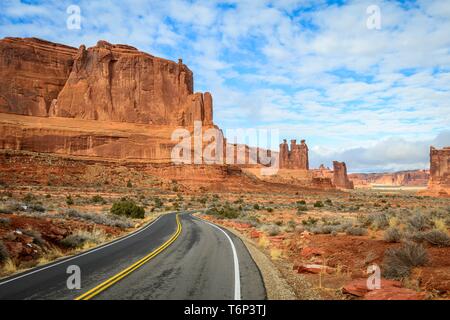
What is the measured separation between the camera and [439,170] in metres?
110

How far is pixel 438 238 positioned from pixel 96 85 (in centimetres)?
10938

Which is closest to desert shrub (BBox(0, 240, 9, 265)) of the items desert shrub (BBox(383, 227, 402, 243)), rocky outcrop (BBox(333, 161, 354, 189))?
desert shrub (BBox(383, 227, 402, 243))

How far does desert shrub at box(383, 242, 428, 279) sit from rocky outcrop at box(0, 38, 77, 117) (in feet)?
365

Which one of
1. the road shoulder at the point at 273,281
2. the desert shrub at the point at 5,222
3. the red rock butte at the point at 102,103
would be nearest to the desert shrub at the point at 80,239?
the desert shrub at the point at 5,222

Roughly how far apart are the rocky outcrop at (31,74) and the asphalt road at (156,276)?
104m

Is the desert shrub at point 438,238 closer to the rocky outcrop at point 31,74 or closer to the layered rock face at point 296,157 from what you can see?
the rocky outcrop at point 31,74

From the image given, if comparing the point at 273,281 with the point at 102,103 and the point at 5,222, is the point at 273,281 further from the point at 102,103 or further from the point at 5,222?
the point at 102,103

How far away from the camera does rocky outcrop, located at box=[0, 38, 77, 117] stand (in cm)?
10106

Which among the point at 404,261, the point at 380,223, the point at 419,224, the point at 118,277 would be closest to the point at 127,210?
the point at 380,223

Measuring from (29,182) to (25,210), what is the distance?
46.8 m

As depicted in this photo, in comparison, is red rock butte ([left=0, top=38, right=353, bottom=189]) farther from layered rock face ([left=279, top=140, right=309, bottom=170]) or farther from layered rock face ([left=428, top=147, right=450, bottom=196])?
layered rock face ([left=279, top=140, right=309, bottom=170])

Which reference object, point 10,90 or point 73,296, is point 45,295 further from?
point 10,90

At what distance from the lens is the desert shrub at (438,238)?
1056cm

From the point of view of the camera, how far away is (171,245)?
49.2ft
